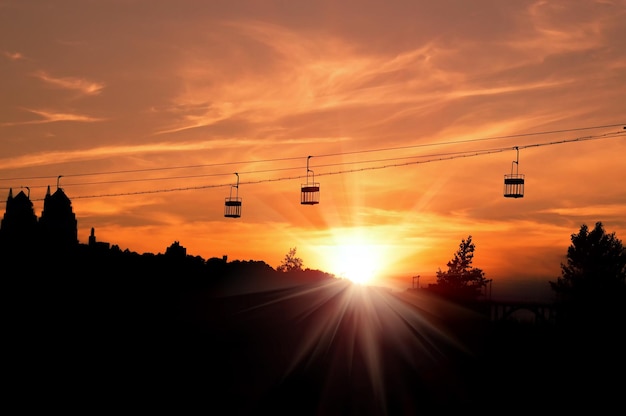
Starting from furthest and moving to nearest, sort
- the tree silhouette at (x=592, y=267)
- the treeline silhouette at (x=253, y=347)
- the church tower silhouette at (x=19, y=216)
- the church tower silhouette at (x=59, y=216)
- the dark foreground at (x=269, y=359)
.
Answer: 1. the church tower silhouette at (x=59, y=216)
2. the church tower silhouette at (x=19, y=216)
3. the tree silhouette at (x=592, y=267)
4. the treeline silhouette at (x=253, y=347)
5. the dark foreground at (x=269, y=359)

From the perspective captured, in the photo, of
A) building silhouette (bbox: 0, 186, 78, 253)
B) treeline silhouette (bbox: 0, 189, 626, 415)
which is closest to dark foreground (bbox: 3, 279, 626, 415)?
treeline silhouette (bbox: 0, 189, 626, 415)

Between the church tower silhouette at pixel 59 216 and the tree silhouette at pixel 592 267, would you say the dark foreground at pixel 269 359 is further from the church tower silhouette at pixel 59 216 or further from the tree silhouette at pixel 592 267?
the church tower silhouette at pixel 59 216

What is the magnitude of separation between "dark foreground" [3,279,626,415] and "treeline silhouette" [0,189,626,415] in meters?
0.21

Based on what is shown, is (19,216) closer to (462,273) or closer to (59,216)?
(59,216)

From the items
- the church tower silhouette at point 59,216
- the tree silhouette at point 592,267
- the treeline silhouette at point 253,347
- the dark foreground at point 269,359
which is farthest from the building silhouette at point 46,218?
the tree silhouette at point 592,267

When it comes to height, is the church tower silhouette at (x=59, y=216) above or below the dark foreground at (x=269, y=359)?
above

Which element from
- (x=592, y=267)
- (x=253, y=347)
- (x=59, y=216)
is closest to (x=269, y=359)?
(x=253, y=347)

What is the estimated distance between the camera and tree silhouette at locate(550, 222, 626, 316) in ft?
404

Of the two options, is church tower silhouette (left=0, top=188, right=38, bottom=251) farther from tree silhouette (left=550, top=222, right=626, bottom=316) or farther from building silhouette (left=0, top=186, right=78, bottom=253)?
tree silhouette (left=550, top=222, right=626, bottom=316)

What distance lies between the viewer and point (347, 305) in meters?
134

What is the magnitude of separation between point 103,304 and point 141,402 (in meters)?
16.3

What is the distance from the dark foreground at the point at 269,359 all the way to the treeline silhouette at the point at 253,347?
21cm

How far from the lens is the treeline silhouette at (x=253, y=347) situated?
81.8 metres

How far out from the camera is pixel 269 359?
97.8m
